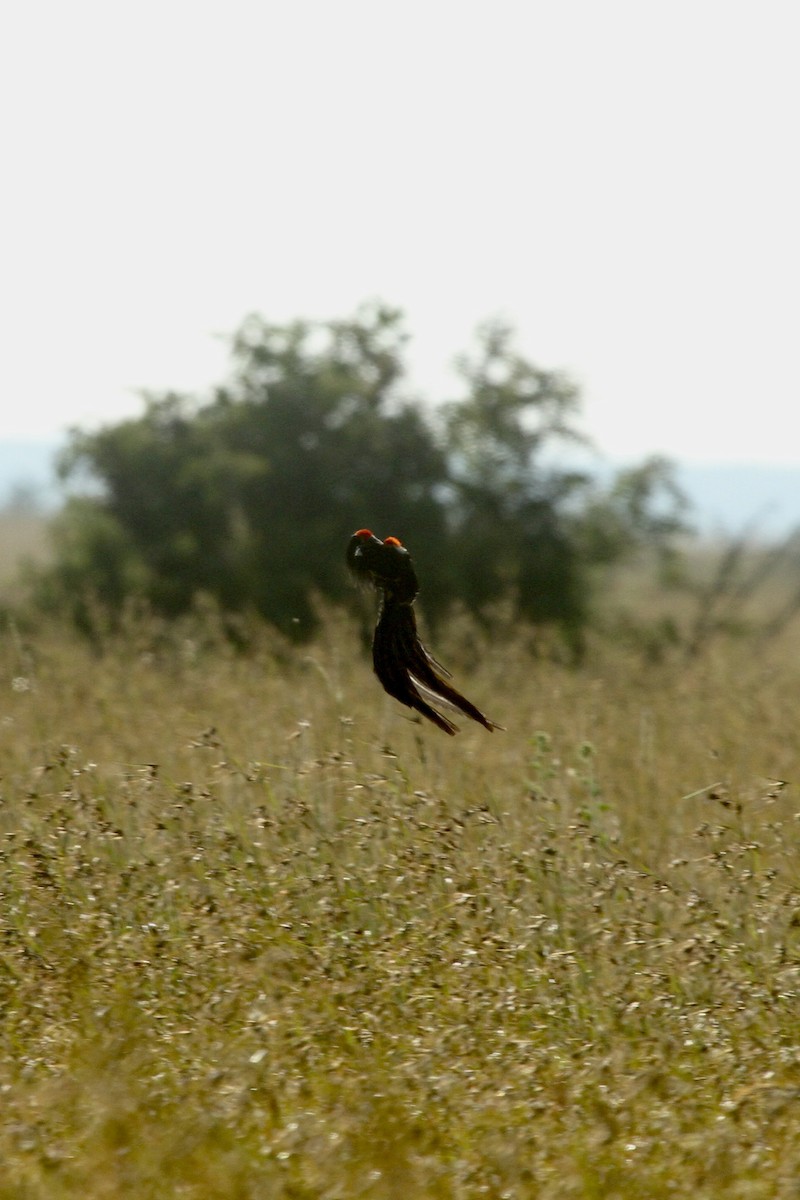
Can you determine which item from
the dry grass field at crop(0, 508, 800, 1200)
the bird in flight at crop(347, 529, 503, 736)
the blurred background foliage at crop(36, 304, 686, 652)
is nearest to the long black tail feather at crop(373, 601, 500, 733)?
the bird in flight at crop(347, 529, 503, 736)

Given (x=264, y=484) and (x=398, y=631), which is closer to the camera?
(x=398, y=631)

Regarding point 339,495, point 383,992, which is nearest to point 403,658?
point 383,992

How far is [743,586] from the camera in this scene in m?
12.6

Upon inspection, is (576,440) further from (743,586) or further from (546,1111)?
(546,1111)

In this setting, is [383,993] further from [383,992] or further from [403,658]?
[403,658]

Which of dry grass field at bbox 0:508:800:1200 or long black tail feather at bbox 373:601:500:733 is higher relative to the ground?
long black tail feather at bbox 373:601:500:733

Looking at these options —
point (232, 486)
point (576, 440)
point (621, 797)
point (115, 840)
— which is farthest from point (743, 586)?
point (115, 840)

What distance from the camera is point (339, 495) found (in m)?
12.2

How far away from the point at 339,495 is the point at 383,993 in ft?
29.6

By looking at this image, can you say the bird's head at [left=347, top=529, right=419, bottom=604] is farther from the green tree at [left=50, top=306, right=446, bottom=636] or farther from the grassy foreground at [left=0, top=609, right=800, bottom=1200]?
the green tree at [left=50, top=306, right=446, bottom=636]

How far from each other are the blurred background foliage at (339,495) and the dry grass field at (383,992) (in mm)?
6739

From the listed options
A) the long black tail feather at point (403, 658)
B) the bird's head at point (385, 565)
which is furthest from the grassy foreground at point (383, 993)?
the bird's head at point (385, 565)

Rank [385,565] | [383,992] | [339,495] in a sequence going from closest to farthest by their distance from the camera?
[385,565] < [383,992] < [339,495]

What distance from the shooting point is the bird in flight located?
3025mm
